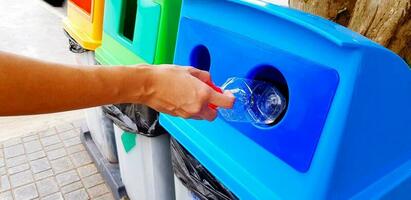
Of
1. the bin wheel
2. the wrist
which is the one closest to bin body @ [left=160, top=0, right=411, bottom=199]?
the wrist

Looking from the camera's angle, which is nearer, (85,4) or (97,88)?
(97,88)

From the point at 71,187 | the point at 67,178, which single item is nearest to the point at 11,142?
the point at 67,178

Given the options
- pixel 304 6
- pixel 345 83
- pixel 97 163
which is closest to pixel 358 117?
pixel 345 83

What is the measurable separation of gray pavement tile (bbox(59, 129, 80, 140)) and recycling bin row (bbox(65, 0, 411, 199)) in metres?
2.03

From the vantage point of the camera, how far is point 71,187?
2518mm

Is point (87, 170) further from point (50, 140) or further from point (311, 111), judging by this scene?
point (311, 111)

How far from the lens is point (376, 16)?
1.21m

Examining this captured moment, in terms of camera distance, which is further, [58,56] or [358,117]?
[58,56]

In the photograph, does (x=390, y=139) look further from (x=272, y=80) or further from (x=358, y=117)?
(x=272, y=80)

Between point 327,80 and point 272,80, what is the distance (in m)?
0.28

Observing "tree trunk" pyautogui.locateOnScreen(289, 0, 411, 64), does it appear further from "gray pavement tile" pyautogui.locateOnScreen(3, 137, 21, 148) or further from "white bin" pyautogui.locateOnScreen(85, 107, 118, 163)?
"gray pavement tile" pyautogui.locateOnScreen(3, 137, 21, 148)

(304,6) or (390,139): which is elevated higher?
(304,6)

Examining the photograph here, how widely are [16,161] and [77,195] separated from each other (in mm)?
739

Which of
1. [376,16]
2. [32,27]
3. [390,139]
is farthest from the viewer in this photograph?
[32,27]
